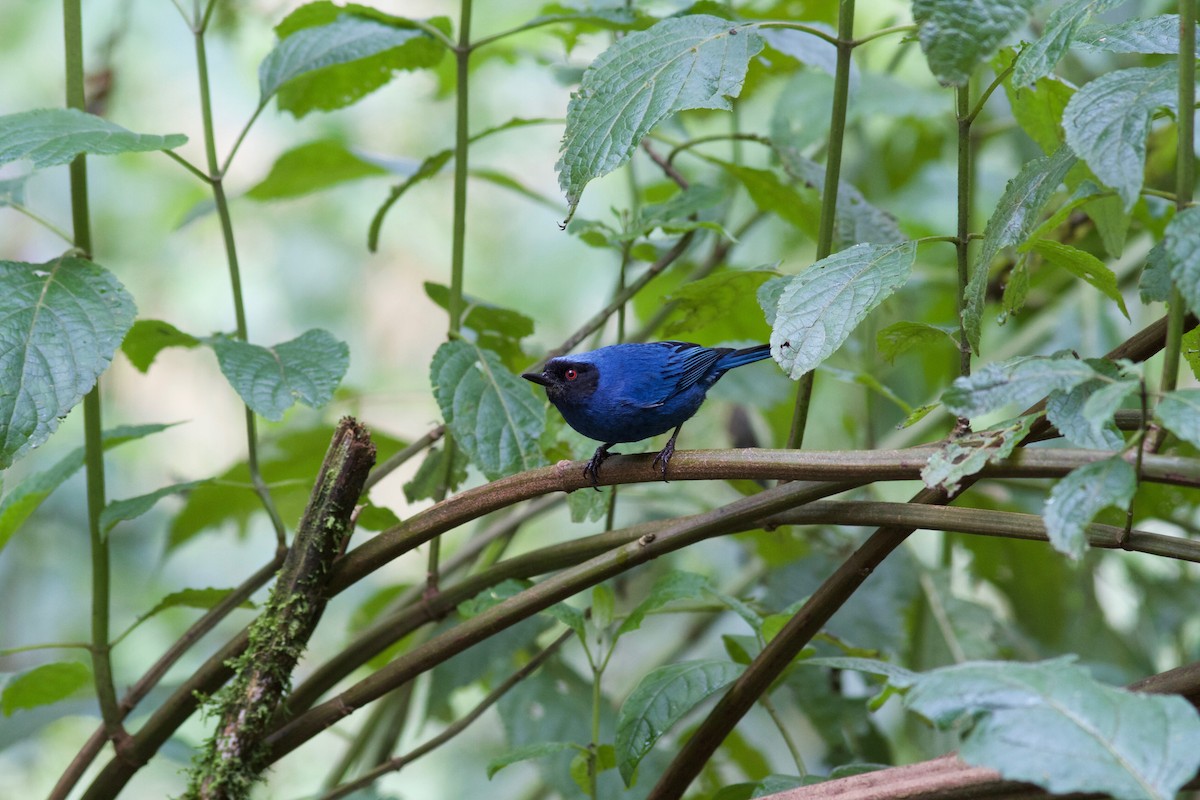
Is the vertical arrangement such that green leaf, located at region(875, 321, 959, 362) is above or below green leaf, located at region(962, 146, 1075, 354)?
below

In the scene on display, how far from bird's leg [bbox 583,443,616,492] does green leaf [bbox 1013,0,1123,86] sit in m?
1.01

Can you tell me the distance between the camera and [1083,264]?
5.86ft

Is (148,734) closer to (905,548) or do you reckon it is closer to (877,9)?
(905,548)

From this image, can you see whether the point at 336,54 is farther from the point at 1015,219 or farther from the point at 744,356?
the point at 1015,219

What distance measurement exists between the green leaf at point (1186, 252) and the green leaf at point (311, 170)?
7.92ft

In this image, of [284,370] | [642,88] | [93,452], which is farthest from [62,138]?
[642,88]

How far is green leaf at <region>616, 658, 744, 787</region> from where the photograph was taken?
2.12 metres

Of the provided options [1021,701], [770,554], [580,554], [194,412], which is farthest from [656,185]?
[194,412]

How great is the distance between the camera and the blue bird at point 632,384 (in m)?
2.92

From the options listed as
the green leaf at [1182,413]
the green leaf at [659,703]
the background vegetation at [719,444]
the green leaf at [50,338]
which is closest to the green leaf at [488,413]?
the background vegetation at [719,444]

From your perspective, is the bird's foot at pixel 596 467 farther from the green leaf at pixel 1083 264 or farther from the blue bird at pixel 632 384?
the green leaf at pixel 1083 264

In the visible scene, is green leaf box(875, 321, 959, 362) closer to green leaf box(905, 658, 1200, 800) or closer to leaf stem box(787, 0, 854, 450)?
leaf stem box(787, 0, 854, 450)

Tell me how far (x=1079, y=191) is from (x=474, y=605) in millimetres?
1494

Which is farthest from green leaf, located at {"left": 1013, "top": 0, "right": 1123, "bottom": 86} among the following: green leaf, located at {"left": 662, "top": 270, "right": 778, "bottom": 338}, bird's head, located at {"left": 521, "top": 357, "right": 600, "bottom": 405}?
bird's head, located at {"left": 521, "top": 357, "right": 600, "bottom": 405}
